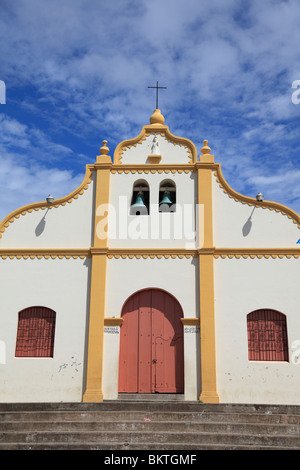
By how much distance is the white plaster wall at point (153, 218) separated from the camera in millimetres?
12719

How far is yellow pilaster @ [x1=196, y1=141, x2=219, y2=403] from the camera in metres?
11.6

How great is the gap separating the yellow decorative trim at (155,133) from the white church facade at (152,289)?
0.23 feet

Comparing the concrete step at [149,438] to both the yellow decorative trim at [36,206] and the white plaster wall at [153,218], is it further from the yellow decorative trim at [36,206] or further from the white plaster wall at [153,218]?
the yellow decorative trim at [36,206]

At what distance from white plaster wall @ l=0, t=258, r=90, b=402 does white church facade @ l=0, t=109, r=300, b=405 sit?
0.03 m

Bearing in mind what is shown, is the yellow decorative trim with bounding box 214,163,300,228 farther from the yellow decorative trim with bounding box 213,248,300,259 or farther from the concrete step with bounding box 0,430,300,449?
the concrete step with bounding box 0,430,300,449

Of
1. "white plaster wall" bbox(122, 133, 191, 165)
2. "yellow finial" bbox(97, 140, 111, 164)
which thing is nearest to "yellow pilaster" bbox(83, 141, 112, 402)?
"yellow finial" bbox(97, 140, 111, 164)

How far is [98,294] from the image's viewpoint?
12219mm

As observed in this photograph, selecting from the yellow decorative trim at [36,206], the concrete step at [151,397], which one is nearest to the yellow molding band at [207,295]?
the concrete step at [151,397]

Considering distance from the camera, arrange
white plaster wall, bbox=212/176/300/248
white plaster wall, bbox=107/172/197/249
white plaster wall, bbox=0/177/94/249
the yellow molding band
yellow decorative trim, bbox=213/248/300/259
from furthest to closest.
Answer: white plaster wall, bbox=0/177/94/249
white plaster wall, bbox=107/172/197/249
white plaster wall, bbox=212/176/300/248
yellow decorative trim, bbox=213/248/300/259
the yellow molding band

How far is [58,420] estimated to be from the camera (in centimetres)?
1019

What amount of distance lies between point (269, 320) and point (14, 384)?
23.2ft
